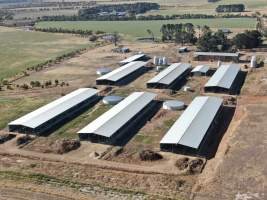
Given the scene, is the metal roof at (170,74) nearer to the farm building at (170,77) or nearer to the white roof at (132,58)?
the farm building at (170,77)

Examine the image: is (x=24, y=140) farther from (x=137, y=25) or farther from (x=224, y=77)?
(x=137, y=25)

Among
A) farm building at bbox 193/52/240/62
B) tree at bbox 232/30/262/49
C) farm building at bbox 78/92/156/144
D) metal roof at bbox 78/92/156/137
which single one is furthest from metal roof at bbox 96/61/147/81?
tree at bbox 232/30/262/49

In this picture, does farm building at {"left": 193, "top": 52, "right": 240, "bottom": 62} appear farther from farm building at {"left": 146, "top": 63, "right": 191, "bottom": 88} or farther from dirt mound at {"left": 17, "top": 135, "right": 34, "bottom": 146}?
dirt mound at {"left": 17, "top": 135, "right": 34, "bottom": 146}

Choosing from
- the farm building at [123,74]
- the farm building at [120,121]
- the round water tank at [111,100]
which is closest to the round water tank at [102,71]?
the farm building at [123,74]

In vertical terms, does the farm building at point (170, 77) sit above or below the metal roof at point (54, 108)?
above

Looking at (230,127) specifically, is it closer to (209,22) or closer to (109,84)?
(109,84)

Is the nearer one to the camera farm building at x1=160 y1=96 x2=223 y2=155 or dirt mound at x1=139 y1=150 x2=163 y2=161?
dirt mound at x1=139 y1=150 x2=163 y2=161
